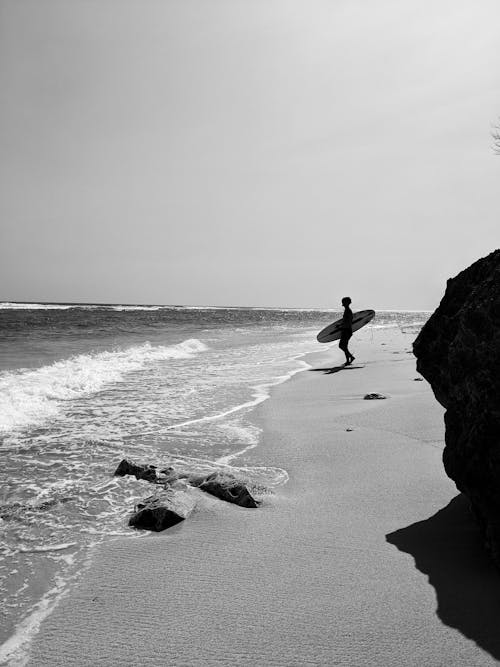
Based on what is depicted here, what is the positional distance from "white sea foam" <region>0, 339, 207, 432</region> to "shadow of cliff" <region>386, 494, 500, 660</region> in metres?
5.75

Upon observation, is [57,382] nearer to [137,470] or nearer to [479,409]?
[137,470]

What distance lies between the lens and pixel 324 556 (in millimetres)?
2934

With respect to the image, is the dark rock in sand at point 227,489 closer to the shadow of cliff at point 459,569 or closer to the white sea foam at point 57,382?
the shadow of cliff at point 459,569

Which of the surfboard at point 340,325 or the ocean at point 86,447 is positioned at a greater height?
the surfboard at point 340,325

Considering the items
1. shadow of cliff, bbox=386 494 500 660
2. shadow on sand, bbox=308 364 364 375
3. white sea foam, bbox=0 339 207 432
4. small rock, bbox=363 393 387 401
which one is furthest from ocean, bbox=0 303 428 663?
small rock, bbox=363 393 387 401

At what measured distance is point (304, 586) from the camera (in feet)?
8.55

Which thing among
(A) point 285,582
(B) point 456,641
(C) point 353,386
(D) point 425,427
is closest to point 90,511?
(A) point 285,582

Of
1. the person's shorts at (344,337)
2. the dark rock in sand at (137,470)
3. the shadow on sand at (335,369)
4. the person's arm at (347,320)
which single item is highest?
the person's arm at (347,320)

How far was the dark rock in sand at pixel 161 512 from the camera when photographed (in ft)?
11.7

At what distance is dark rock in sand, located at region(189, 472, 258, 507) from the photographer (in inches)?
152

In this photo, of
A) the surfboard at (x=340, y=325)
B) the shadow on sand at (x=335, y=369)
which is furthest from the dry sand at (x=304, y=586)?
the surfboard at (x=340, y=325)

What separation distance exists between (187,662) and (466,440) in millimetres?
1820

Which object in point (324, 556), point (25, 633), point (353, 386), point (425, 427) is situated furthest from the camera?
point (353, 386)

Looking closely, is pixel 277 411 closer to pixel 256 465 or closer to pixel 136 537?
pixel 256 465
